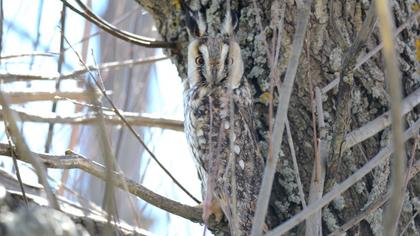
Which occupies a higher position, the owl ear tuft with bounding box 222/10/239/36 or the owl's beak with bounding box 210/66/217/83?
the owl ear tuft with bounding box 222/10/239/36

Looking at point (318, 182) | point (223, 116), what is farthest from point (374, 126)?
point (318, 182)

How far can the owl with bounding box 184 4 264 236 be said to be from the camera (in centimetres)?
238

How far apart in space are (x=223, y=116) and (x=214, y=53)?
0.21 m

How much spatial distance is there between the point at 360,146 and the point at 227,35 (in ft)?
1.78

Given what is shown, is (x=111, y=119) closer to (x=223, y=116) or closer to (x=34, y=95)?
(x=34, y=95)

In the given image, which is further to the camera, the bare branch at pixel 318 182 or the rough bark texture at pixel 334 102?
the rough bark texture at pixel 334 102

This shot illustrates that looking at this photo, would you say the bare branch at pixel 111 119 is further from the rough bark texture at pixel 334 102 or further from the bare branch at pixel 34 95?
the rough bark texture at pixel 334 102

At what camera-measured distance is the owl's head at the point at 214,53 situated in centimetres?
238

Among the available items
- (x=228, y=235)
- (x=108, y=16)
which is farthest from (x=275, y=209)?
(x=108, y=16)

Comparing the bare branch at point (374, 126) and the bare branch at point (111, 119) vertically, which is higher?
the bare branch at point (374, 126)

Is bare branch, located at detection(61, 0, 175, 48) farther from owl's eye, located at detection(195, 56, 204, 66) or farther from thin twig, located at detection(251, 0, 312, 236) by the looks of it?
thin twig, located at detection(251, 0, 312, 236)

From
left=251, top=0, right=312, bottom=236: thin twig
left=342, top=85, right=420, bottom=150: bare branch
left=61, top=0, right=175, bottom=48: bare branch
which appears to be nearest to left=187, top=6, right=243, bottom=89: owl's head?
left=61, top=0, right=175, bottom=48: bare branch

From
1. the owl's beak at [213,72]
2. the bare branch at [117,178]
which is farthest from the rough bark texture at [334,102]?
the bare branch at [117,178]

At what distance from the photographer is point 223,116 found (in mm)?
2357
